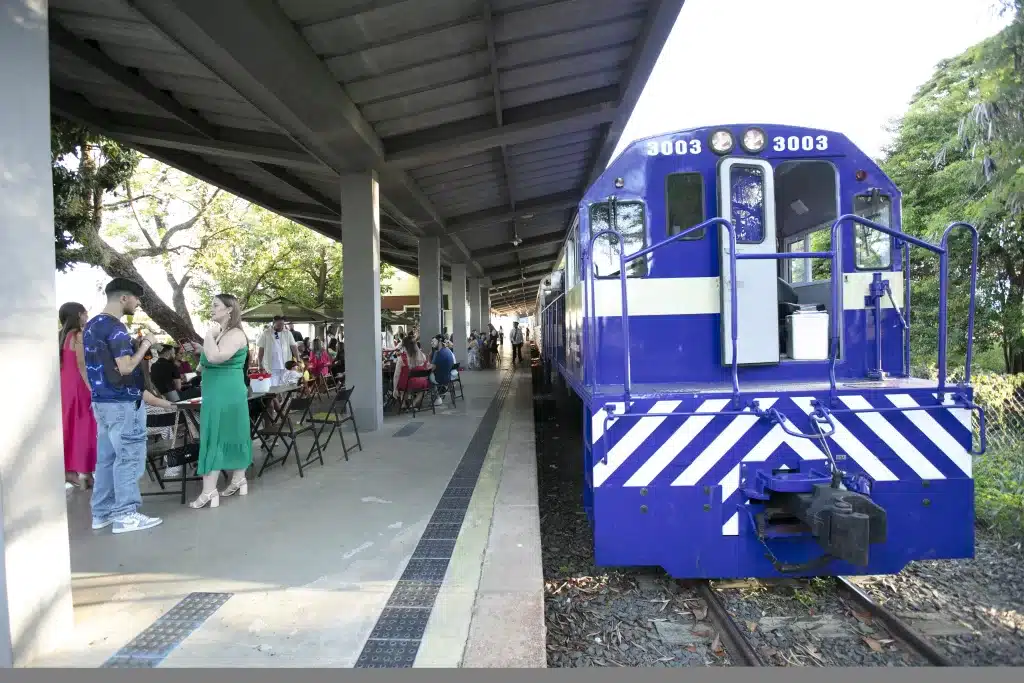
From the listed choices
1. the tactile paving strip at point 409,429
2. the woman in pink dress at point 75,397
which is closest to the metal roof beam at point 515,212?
the tactile paving strip at point 409,429

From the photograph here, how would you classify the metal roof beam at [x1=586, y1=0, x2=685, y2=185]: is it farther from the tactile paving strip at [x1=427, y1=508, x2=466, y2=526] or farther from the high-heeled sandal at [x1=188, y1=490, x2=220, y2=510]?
the high-heeled sandal at [x1=188, y1=490, x2=220, y2=510]

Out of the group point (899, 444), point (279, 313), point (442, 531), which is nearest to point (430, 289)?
point (279, 313)

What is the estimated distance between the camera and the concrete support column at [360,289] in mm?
9227

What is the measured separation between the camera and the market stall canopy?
1371 cm

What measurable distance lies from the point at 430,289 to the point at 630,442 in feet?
44.4

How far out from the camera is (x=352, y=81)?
23.5 ft

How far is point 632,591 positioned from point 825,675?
4.55 ft

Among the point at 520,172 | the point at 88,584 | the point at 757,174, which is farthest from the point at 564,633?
the point at 520,172

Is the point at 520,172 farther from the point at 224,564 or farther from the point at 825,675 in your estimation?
the point at 825,675

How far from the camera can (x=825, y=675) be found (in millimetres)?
2770

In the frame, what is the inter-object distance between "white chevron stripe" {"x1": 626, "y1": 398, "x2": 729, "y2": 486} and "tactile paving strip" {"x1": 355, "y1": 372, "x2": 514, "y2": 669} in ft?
4.67

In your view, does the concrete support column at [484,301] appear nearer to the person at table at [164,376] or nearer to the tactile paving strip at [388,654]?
the person at table at [164,376]

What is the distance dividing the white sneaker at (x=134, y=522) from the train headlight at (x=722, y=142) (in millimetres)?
5331

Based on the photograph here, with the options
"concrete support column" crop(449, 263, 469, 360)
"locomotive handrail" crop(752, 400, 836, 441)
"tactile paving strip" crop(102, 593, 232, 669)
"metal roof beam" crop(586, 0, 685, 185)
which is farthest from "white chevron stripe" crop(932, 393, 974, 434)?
"concrete support column" crop(449, 263, 469, 360)
